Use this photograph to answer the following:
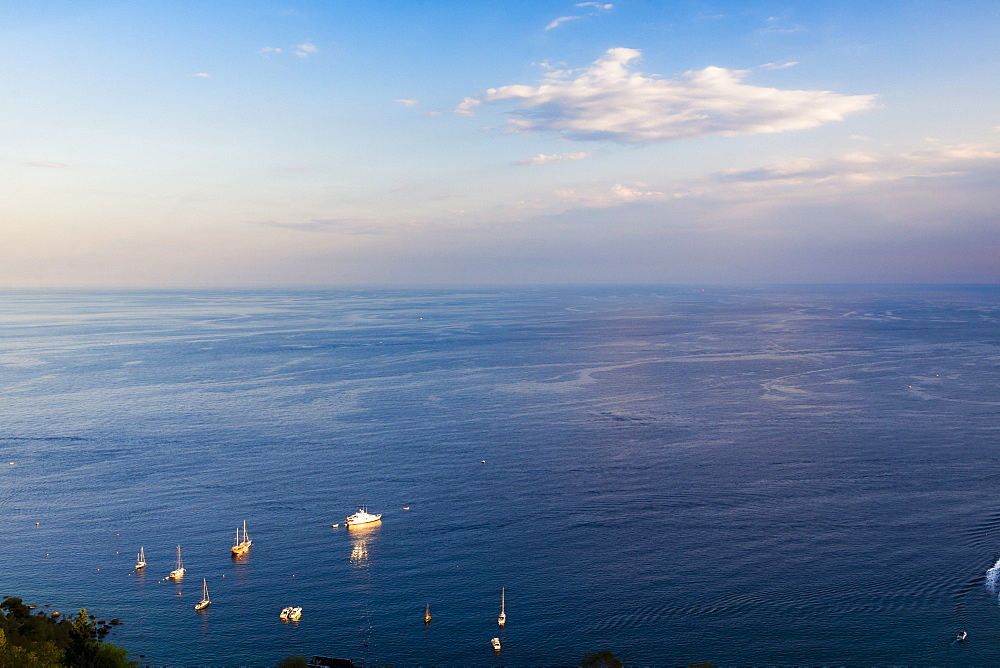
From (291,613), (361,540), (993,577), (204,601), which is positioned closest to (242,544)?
(204,601)

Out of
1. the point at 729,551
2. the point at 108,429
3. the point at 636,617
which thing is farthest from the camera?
the point at 108,429

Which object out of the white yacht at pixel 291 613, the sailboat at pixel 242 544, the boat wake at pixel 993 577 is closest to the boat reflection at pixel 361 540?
the white yacht at pixel 291 613

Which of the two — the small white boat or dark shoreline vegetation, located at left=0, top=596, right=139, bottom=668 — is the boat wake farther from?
dark shoreline vegetation, located at left=0, top=596, right=139, bottom=668

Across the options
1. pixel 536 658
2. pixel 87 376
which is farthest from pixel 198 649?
pixel 87 376

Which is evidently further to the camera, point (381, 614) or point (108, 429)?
point (108, 429)

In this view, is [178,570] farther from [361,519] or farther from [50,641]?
[361,519]

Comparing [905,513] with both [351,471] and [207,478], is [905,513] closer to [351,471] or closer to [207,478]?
[351,471]

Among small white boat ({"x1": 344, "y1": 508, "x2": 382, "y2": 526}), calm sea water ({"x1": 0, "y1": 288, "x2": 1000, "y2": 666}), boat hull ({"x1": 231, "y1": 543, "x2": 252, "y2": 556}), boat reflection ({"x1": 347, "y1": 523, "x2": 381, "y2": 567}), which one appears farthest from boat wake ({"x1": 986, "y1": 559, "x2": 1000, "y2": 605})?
boat hull ({"x1": 231, "y1": 543, "x2": 252, "y2": 556})
